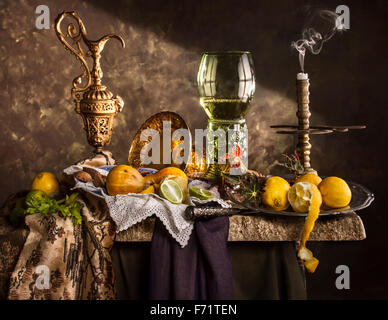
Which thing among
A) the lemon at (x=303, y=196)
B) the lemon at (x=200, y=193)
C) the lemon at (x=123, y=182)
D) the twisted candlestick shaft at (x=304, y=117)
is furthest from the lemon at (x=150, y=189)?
the twisted candlestick shaft at (x=304, y=117)

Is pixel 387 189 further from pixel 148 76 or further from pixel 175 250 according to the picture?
pixel 175 250

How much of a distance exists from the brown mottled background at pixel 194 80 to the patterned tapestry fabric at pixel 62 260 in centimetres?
136

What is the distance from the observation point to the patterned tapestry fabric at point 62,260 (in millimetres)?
1507

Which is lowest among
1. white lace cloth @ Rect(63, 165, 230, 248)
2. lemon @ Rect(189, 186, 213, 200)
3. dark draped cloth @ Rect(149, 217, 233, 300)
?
dark draped cloth @ Rect(149, 217, 233, 300)

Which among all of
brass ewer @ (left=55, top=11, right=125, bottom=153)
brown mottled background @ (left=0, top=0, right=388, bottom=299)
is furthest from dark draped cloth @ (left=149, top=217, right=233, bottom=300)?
brown mottled background @ (left=0, top=0, right=388, bottom=299)

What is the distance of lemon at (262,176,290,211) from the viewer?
154 cm

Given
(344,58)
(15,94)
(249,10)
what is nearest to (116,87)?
(15,94)

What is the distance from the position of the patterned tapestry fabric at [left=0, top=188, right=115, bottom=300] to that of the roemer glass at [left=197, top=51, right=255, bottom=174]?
22.0 inches

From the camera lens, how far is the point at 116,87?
2.86m

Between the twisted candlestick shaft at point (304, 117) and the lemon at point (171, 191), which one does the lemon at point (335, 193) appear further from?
the lemon at point (171, 191)

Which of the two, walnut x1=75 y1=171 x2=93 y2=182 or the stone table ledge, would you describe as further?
walnut x1=75 y1=171 x2=93 y2=182

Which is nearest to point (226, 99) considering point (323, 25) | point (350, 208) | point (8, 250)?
point (350, 208)

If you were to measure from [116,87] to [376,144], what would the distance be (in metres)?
1.40

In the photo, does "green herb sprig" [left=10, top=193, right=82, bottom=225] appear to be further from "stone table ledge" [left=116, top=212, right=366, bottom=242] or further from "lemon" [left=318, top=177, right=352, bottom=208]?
"lemon" [left=318, top=177, right=352, bottom=208]
